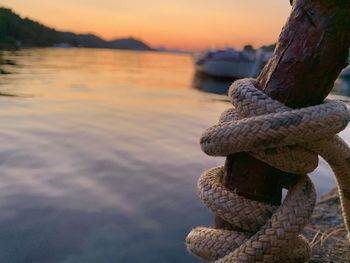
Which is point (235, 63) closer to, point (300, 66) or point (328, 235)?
point (328, 235)

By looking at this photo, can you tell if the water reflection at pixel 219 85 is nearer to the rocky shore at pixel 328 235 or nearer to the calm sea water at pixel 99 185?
the calm sea water at pixel 99 185

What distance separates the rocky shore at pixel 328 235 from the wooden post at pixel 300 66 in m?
3.01

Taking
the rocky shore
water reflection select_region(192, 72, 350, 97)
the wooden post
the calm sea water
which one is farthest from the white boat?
the wooden post

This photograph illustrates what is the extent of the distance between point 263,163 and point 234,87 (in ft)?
1.42

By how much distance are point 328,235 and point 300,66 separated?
4123 millimetres

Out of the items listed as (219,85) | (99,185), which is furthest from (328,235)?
(219,85)

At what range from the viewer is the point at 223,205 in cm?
211

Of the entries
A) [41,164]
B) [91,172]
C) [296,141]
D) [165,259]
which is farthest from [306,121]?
[41,164]

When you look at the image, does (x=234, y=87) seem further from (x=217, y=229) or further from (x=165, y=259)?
(x=165, y=259)

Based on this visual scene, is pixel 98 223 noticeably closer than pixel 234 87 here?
No

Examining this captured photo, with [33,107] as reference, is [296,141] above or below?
above

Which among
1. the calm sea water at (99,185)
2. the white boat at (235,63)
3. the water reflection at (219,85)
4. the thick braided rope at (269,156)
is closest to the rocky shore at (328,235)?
the calm sea water at (99,185)

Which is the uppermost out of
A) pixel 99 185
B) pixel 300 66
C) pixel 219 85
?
pixel 300 66

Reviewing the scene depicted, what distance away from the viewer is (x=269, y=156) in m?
1.98
